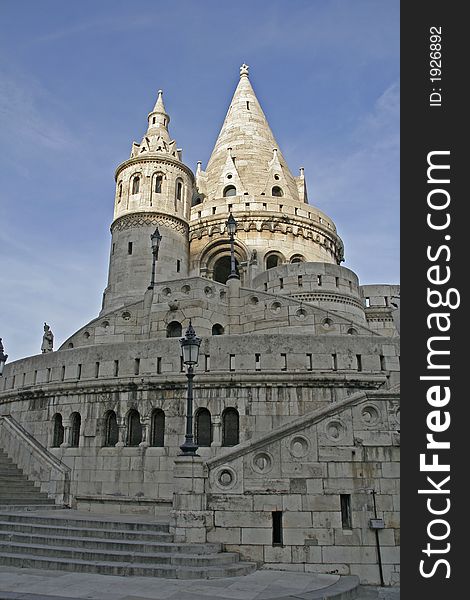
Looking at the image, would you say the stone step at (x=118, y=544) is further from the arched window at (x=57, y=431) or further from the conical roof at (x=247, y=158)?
the conical roof at (x=247, y=158)

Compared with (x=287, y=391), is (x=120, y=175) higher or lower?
higher

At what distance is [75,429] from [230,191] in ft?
66.7

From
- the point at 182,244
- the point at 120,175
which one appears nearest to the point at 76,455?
the point at 182,244

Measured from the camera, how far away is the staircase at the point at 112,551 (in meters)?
8.22

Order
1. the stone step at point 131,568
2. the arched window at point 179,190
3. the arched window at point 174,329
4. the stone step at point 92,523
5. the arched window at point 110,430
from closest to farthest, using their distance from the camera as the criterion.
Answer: the stone step at point 131,568 < the stone step at point 92,523 < the arched window at point 110,430 < the arched window at point 174,329 < the arched window at point 179,190

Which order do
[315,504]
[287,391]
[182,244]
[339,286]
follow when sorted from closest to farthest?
[315,504] → [287,391] → [339,286] → [182,244]

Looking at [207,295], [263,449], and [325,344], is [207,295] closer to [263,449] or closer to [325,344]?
[325,344]

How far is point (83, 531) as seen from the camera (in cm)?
974

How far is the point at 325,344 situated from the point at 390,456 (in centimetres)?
462

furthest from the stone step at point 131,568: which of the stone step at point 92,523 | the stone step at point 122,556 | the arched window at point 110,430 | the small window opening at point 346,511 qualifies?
the arched window at point 110,430

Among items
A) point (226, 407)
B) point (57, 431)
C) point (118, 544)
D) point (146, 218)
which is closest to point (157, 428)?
point (226, 407)

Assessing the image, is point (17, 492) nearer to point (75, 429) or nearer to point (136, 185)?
point (75, 429)

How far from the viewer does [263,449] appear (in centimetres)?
973

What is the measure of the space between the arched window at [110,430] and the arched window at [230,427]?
3.06 metres
